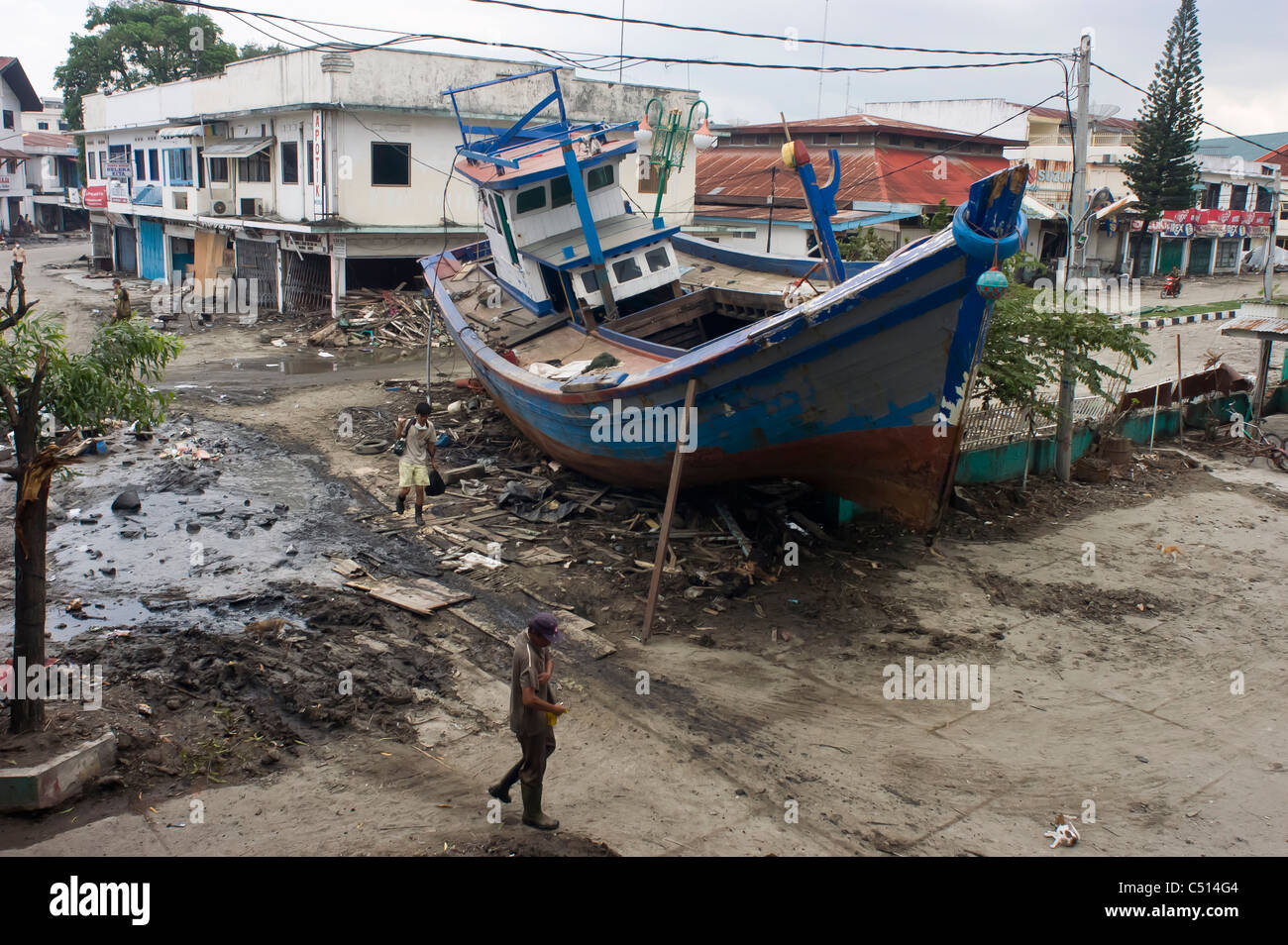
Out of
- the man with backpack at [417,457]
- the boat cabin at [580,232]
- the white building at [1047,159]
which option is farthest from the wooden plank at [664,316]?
the white building at [1047,159]

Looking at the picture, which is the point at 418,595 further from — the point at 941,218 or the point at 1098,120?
the point at 1098,120

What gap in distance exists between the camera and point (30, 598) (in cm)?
556

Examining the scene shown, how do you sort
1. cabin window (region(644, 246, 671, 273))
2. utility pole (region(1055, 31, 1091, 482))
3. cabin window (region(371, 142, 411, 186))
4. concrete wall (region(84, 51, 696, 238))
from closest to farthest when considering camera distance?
utility pole (region(1055, 31, 1091, 482)) < cabin window (region(644, 246, 671, 273)) < concrete wall (region(84, 51, 696, 238)) < cabin window (region(371, 142, 411, 186))

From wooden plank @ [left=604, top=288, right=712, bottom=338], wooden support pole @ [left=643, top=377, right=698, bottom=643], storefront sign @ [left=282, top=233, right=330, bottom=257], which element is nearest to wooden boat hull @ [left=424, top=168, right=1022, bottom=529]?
wooden support pole @ [left=643, top=377, right=698, bottom=643]

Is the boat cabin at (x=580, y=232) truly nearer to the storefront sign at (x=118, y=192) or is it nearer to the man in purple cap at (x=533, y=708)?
the man in purple cap at (x=533, y=708)

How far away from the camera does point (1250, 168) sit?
138ft

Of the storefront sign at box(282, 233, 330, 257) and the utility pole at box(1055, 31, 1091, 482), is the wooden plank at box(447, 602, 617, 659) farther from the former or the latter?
the storefront sign at box(282, 233, 330, 257)

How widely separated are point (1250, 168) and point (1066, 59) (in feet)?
129

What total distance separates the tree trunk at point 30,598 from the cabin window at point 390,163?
17547 mm

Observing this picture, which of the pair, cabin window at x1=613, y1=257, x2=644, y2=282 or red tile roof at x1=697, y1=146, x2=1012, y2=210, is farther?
red tile roof at x1=697, y1=146, x2=1012, y2=210

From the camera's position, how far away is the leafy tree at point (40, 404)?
534 centimetres

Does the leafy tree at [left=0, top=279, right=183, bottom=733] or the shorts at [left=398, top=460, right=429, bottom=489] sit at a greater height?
the leafy tree at [left=0, top=279, right=183, bottom=733]

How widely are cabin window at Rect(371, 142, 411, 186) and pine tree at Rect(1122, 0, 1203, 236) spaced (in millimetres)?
29104

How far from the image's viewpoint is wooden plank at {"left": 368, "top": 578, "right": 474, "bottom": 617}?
26.7 ft
